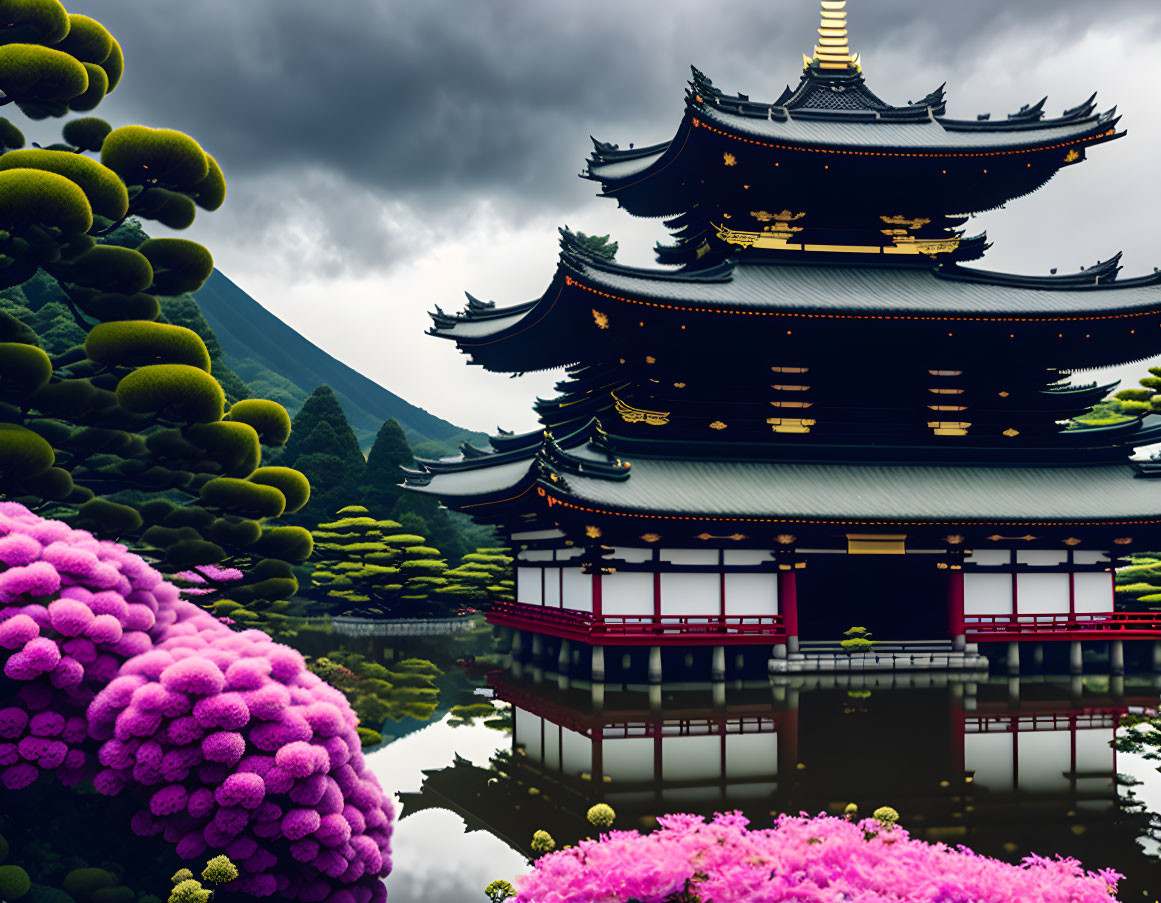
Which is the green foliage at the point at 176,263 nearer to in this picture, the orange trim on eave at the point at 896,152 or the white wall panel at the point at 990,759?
the orange trim on eave at the point at 896,152

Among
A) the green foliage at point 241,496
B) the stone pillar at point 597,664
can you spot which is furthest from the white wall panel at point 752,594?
the green foliage at point 241,496

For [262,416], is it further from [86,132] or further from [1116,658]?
[1116,658]

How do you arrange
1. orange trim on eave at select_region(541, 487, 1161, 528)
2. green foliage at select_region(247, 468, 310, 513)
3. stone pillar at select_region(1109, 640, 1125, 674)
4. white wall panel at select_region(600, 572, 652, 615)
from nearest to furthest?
green foliage at select_region(247, 468, 310, 513) → orange trim on eave at select_region(541, 487, 1161, 528) → white wall panel at select_region(600, 572, 652, 615) → stone pillar at select_region(1109, 640, 1125, 674)

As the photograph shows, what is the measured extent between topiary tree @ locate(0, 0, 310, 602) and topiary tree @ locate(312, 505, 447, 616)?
20.3m

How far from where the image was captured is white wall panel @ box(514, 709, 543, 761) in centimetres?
1661

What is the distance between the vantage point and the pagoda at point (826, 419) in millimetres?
25688

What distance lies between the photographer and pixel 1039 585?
2841cm

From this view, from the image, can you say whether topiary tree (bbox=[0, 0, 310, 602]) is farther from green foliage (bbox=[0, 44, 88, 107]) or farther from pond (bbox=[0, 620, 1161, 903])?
pond (bbox=[0, 620, 1161, 903])

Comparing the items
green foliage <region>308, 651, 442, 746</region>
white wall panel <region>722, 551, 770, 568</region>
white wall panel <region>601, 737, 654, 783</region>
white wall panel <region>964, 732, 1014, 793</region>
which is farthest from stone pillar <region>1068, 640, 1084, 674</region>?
green foliage <region>308, 651, 442, 746</region>

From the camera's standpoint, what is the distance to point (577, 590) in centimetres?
2664

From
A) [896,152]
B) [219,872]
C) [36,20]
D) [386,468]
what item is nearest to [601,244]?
[386,468]

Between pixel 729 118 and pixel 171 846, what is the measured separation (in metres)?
26.1

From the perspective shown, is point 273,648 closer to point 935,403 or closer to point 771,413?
point 771,413

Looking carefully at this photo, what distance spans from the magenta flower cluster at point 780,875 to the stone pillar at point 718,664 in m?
18.8
